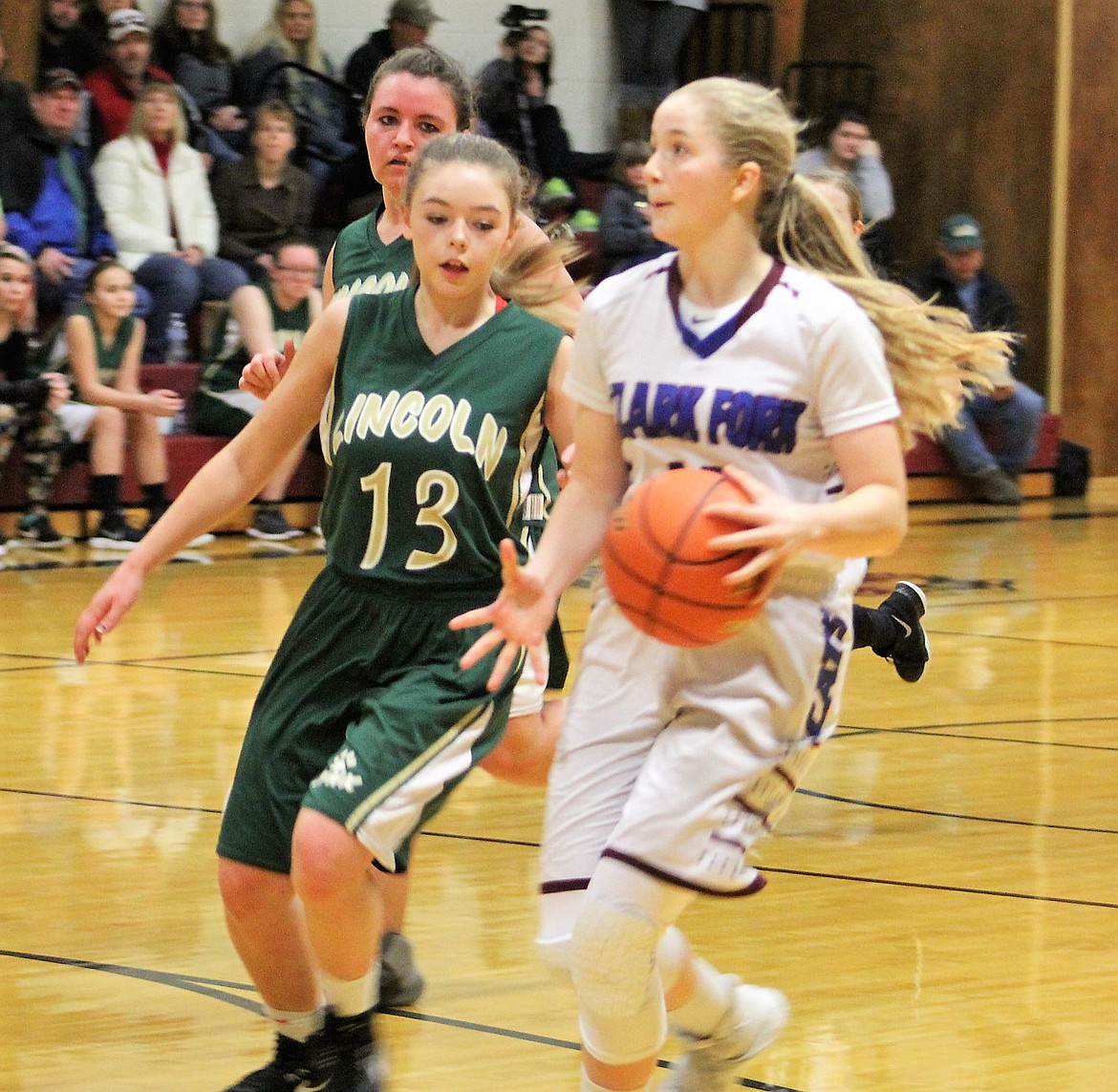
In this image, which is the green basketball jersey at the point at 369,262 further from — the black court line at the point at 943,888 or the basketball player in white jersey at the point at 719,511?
the black court line at the point at 943,888

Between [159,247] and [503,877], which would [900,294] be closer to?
[503,877]

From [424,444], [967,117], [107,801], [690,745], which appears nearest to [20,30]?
[967,117]

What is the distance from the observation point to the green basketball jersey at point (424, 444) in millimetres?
3023

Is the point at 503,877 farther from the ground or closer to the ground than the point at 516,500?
closer to the ground

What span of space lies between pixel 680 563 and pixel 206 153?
8.21 meters

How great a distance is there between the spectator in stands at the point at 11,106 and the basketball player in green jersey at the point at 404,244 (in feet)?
19.2

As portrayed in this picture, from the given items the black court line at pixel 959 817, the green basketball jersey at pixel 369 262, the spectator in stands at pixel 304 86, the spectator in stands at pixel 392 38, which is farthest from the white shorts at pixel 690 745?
the spectator in stands at pixel 392 38

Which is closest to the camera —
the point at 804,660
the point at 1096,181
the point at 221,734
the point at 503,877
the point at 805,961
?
the point at 804,660

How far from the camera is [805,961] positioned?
144 inches

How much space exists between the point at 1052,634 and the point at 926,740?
6.38 feet

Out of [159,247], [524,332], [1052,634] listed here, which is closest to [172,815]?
[524,332]

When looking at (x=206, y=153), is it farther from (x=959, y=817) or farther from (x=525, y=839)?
(x=959, y=817)

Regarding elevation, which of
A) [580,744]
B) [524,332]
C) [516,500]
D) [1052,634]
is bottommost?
[1052,634]

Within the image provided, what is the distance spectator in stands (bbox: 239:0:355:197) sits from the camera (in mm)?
10789
